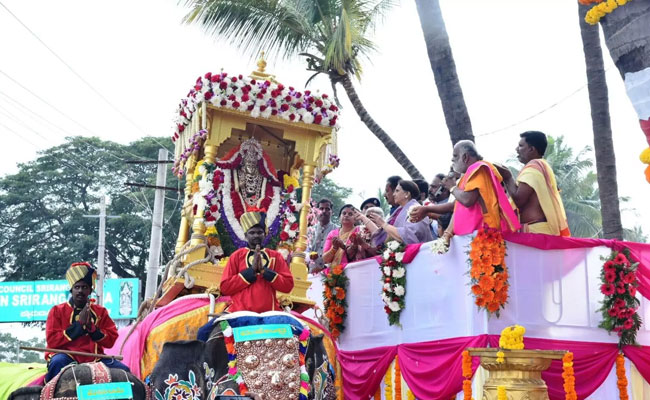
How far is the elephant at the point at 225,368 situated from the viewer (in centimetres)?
696

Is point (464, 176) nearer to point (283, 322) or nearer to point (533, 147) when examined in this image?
point (533, 147)

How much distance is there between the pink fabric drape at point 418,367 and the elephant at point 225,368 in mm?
1541

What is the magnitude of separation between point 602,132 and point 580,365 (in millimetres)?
5750

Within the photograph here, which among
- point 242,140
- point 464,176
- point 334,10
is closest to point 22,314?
point 334,10

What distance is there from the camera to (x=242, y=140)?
11445 millimetres

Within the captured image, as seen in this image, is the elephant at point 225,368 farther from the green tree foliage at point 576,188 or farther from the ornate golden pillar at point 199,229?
the green tree foliage at point 576,188

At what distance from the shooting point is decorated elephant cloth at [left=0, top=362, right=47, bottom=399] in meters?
8.93

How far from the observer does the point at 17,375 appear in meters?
9.52

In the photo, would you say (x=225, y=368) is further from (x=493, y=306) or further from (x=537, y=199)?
(x=537, y=199)

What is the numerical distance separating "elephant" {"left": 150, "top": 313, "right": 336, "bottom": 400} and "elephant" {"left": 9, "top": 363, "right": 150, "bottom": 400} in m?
0.69

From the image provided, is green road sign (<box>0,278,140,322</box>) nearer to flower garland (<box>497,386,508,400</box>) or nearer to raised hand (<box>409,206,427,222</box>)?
raised hand (<box>409,206,427,222</box>)

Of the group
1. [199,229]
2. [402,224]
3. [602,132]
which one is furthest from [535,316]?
[602,132]

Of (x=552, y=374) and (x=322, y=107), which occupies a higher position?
(x=322, y=107)

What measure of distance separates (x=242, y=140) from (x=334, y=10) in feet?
21.8
